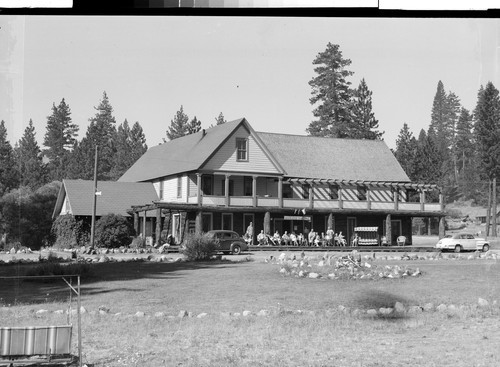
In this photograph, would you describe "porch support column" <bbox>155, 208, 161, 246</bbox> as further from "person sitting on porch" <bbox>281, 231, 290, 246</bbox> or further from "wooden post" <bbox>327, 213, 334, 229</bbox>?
"wooden post" <bbox>327, 213, 334, 229</bbox>

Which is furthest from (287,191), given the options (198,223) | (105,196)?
(105,196)

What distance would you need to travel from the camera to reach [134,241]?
11.3 metres

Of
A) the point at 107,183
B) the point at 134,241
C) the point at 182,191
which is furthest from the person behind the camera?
the point at 182,191

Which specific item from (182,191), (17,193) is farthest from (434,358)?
(17,193)

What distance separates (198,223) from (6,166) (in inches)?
161

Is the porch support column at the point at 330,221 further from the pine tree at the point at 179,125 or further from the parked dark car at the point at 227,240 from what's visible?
the pine tree at the point at 179,125

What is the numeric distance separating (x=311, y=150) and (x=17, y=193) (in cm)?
546

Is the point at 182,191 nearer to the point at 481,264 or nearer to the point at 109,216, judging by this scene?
the point at 109,216

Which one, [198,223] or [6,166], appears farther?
[198,223]

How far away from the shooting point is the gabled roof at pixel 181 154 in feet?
35.0

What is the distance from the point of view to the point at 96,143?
10039 mm

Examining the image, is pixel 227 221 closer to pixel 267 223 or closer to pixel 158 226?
pixel 267 223

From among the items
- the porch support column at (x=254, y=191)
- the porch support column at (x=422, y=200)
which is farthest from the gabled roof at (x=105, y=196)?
the porch support column at (x=422, y=200)

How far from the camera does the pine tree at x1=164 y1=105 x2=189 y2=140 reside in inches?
396
